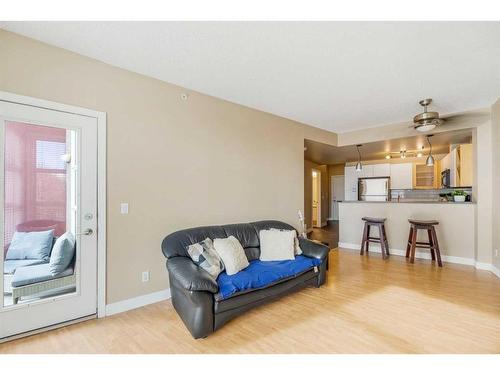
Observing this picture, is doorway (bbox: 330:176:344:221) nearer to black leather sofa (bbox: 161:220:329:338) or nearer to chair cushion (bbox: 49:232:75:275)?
black leather sofa (bbox: 161:220:329:338)

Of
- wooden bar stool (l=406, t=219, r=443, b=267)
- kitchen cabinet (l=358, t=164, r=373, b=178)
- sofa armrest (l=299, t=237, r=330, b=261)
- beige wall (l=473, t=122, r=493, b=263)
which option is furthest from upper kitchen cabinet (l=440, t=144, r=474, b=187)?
sofa armrest (l=299, t=237, r=330, b=261)

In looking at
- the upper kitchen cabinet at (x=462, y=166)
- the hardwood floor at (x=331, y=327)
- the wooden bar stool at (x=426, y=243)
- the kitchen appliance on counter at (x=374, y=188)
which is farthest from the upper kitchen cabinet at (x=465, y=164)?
the kitchen appliance on counter at (x=374, y=188)

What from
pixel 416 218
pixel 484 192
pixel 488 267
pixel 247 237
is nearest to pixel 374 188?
pixel 416 218

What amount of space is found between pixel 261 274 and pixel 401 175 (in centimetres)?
645

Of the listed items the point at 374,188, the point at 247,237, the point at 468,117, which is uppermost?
the point at 468,117

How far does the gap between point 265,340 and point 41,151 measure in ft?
8.36

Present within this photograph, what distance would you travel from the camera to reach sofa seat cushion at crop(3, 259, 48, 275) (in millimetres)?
2068

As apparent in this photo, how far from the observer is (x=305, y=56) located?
241 centimetres

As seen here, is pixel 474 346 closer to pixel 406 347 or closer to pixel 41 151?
pixel 406 347

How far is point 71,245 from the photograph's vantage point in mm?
2367

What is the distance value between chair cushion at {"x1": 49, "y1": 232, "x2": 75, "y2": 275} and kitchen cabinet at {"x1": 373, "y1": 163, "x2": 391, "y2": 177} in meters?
7.74

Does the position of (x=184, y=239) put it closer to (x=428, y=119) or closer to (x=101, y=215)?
(x=101, y=215)

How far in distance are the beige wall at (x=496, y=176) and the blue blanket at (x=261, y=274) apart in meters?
2.80
